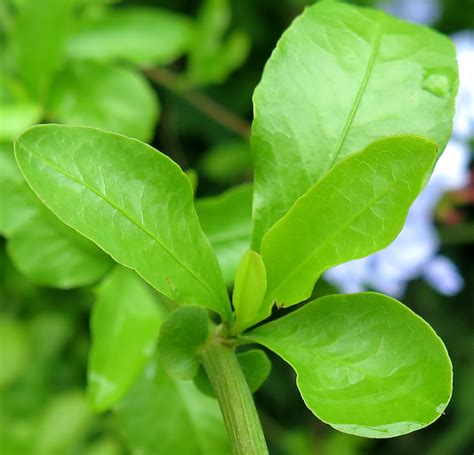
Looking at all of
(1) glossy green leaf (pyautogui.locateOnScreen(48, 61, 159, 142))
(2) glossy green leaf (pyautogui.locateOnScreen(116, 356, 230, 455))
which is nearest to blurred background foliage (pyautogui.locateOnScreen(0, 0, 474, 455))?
(1) glossy green leaf (pyautogui.locateOnScreen(48, 61, 159, 142))

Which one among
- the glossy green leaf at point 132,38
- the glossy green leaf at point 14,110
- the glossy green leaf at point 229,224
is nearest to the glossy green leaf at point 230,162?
the glossy green leaf at point 132,38

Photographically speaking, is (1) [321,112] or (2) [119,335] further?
(2) [119,335]

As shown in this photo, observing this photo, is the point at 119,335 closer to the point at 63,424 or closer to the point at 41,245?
the point at 41,245

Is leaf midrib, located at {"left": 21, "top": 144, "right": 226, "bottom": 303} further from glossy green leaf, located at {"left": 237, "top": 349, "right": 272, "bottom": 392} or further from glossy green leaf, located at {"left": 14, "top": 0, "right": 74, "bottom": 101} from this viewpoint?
glossy green leaf, located at {"left": 14, "top": 0, "right": 74, "bottom": 101}

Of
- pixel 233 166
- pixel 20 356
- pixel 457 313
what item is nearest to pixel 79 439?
pixel 20 356

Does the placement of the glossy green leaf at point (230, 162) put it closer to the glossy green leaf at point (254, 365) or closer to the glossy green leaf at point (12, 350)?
the glossy green leaf at point (12, 350)

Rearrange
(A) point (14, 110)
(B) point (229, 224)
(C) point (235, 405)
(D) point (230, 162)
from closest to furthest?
1. (C) point (235, 405)
2. (B) point (229, 224)
3. (A) point (14, 110)
4. (D) point (230, 162)

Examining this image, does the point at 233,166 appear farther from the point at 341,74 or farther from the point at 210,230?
the point at 341,74

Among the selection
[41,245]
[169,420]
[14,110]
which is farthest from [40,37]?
[169,420]
